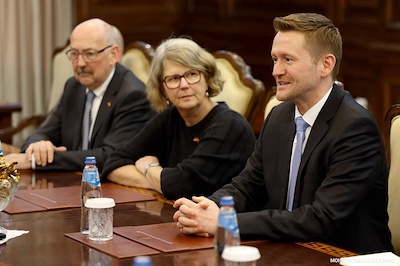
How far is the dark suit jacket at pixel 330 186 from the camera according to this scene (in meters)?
3.08

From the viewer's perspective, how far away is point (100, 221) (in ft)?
10.0

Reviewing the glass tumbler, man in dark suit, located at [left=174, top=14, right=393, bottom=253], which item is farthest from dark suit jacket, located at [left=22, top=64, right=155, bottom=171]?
the glass tumbler

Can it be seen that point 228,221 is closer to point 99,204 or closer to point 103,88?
point 99,204

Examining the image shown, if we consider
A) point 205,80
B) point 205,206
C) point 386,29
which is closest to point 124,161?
point 205,80

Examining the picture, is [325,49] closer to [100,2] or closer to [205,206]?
[205,206]

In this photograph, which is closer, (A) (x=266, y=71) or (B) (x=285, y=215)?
(B) (x=285, y=215)

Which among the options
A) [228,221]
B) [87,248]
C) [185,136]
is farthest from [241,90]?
[228,221]

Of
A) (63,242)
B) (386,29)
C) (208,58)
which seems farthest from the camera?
(386,29)

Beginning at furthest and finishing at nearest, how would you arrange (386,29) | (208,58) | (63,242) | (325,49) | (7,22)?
1. (7,22)
2. (386,29)
3. (208,58)
4. (325,49)
5. (63,242)

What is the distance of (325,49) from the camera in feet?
11.0

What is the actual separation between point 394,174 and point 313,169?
1.75 feet

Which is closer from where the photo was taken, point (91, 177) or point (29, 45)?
point (91, 177)

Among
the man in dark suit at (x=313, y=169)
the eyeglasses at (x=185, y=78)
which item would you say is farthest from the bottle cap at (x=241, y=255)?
the eyeglasses at (x=185, y=78)

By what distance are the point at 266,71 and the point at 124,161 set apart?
3.42 m
